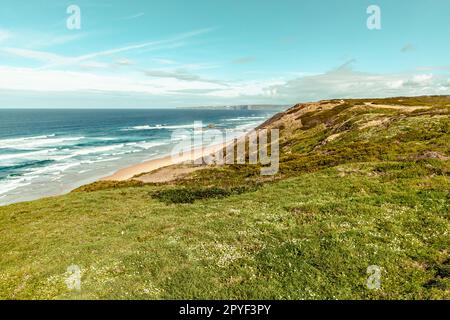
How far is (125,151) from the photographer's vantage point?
348ft

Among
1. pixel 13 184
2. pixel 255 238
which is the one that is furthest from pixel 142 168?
pixel 255 238

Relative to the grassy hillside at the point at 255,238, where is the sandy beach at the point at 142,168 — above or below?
below

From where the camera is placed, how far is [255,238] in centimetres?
1731

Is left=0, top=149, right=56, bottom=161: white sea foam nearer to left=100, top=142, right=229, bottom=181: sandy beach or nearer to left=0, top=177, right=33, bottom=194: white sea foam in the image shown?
left=0, top=177, right=33, bottom=194: white sea foam

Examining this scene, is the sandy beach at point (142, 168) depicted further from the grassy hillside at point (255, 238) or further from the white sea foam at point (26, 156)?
the grassy hillside at point (255, 238)

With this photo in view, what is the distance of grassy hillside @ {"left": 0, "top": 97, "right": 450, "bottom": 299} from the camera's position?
12.9 metres

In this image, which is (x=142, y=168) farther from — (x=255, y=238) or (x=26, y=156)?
(x=255, y=238)

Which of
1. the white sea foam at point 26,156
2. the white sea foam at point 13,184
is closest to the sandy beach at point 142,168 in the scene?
the white sea foam at point 13,184

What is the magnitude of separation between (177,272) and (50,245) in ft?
37.5

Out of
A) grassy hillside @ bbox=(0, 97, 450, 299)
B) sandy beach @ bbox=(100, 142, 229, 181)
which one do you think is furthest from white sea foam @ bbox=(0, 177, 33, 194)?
grassy hillside @ bbox=(0, 97, 450, 299)

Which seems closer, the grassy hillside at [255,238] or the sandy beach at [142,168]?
the grassy hillside at [255,238]

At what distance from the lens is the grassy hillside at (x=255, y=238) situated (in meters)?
12.9
